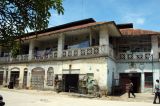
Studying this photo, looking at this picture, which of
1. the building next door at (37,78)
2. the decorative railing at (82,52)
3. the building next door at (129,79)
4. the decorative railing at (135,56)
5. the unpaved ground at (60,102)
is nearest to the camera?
the unpaved ground at (60,102)

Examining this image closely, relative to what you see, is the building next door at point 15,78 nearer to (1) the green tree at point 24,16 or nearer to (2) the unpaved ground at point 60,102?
(2) the unpaved ground at point 60,102

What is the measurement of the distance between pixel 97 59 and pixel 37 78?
8476 mm

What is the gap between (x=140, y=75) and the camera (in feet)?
78.5

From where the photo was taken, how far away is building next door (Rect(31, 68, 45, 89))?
2647cm

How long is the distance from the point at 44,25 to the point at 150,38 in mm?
21030

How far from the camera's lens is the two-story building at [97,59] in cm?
2212

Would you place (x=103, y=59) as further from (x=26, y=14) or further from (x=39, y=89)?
(x=26, y=14)

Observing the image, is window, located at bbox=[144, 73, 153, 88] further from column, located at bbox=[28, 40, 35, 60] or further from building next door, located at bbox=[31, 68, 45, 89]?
column, located at bbox=[28, 40, 35, 60]

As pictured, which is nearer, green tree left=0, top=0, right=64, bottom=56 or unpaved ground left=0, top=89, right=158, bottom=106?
green tree left=0, top=0, right=64, bottom=56

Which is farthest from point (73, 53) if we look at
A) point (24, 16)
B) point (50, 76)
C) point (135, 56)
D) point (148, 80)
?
point (24, 16)

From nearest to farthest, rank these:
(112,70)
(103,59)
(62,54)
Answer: (103,59) → (112,70) → (62,54)

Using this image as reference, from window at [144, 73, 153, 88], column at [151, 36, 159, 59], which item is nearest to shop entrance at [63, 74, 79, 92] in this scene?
window at [144, 73, 153, 88]

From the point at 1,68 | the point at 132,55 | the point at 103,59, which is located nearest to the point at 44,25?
the point at 103,59

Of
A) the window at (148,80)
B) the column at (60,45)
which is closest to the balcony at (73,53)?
the column at (60,45)
